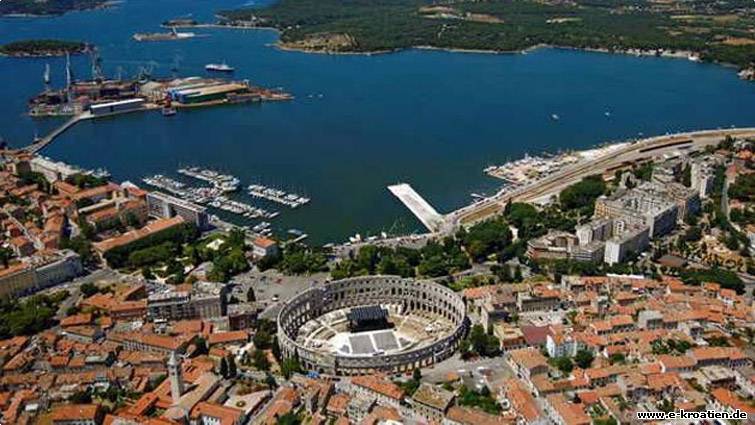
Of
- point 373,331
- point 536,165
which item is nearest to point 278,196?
point 536,165

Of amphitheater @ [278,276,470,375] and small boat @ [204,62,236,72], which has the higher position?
small boat @ [204,62,236,72]

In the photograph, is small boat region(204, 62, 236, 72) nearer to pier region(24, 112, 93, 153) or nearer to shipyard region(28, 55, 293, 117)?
shipyard region(28, 55, 293, 117)

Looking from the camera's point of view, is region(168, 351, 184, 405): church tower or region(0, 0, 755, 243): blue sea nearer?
region(168, 351, 184, 405): church tower

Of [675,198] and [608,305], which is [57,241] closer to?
[608,305]

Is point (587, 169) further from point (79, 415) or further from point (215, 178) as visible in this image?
point (79, 415)

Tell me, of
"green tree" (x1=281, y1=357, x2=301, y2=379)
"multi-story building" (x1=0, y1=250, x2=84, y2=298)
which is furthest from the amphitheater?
"multi-story building" (x1=0, y1=250, x2=84, y2=298)

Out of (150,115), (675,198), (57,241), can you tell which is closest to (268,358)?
(57,241)
